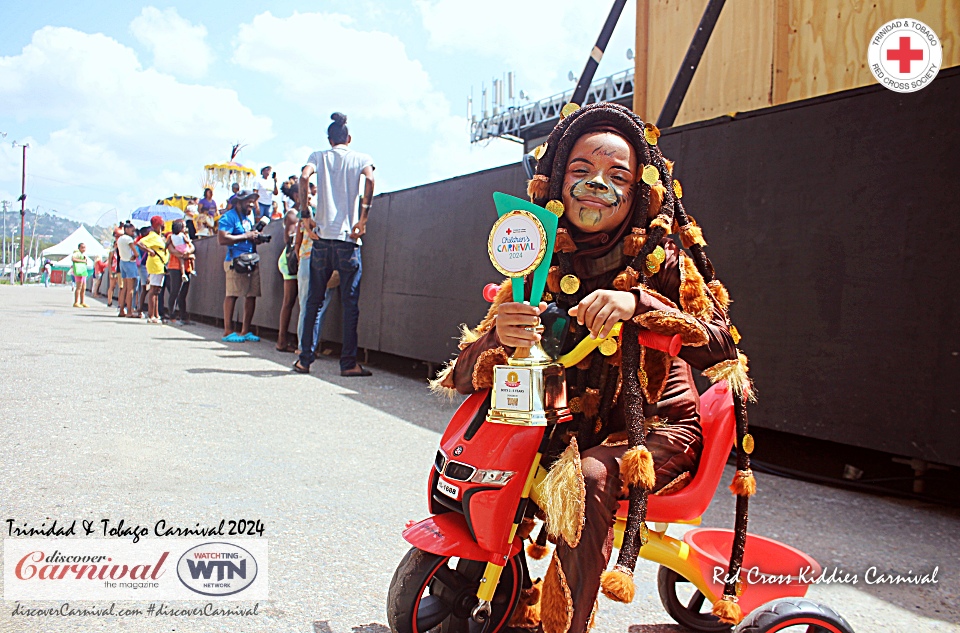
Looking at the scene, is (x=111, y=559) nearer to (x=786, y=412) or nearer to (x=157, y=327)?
(x=786, y=412)

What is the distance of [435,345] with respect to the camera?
5895 millimetres

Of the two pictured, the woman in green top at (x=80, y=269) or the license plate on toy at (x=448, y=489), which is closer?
the license plate on toy at (x=448, y=489)

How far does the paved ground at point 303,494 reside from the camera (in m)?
2.01

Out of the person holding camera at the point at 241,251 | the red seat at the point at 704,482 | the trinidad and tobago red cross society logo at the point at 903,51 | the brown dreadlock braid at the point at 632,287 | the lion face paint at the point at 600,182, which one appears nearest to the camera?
the brown dreadlock braid at the point at 632,287

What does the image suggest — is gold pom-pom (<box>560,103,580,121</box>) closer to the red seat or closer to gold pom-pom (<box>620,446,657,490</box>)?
the red seat

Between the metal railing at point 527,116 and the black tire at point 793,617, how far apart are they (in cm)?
3726

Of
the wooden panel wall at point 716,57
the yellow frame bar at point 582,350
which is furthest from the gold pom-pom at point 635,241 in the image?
the wooden panel wall at point 716,57

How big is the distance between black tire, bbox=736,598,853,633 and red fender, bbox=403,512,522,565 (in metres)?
0.57

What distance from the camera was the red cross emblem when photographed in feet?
12.7

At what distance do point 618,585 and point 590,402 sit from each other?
0.44 meters

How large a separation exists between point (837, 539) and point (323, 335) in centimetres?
634

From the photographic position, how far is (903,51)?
400cm

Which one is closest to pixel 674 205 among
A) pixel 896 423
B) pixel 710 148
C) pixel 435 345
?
pixel 896 423

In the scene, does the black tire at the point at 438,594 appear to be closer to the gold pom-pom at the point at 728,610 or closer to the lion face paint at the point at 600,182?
the gold pom-pom at the point at 728,610
